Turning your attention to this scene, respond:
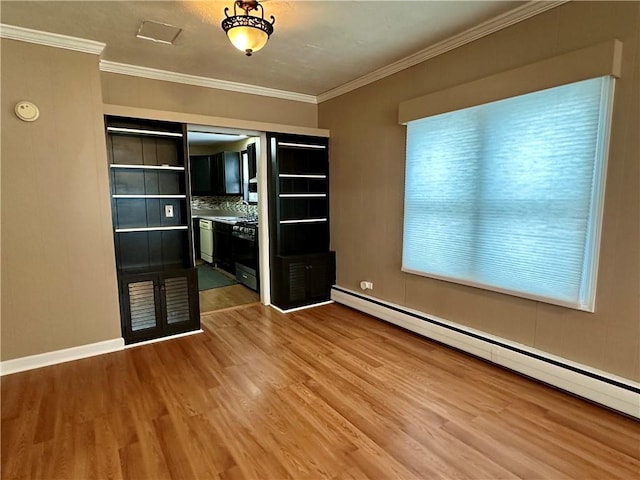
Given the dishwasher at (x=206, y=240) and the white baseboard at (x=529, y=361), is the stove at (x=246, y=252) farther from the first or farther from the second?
the white baseboard at (x=529, y=361)

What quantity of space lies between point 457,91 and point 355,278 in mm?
2255

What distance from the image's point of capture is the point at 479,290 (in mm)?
2902

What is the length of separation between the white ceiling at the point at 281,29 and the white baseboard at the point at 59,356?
2511 mm

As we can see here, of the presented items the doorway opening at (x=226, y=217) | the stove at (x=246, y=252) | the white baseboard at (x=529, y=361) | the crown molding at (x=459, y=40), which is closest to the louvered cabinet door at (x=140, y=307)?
the doorway opening at (x=226, y=217)

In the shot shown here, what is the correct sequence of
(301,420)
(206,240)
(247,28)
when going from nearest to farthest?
1. (247,28)
2. (301,420)
3. (206,240)

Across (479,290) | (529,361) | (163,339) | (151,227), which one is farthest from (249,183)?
(529,361)

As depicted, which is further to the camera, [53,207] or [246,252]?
[246,252]

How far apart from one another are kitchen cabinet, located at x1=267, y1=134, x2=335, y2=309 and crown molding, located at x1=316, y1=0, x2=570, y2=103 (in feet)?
2.97

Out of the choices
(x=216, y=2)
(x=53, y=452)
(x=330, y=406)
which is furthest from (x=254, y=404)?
(x=216, y=2)

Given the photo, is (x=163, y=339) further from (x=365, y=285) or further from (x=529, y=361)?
(x=529, y=361)

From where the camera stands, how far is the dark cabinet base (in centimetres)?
416

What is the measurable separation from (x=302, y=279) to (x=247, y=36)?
2.79 m

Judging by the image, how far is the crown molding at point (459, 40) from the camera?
7.75ft

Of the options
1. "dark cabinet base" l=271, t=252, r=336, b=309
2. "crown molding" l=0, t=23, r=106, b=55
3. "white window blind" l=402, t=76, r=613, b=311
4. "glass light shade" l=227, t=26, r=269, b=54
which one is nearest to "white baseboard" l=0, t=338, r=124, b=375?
"dark cabinet base" l=271, t=252, r=336, b=309
